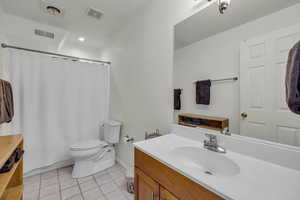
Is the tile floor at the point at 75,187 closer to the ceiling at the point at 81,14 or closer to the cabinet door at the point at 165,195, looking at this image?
the cabinet door at the point at 165,195

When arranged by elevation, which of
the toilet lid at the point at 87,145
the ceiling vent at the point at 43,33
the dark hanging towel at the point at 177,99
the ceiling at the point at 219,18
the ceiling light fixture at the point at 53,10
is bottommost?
the toilet lid at the point at 87,145

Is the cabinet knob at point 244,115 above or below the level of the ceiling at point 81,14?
below

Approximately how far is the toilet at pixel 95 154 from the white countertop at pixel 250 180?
4.52ft

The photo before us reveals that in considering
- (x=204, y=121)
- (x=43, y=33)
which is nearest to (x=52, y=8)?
(x=43, y=33)

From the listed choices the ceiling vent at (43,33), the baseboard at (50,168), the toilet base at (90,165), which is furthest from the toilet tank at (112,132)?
the ceiling vent at (43,33)

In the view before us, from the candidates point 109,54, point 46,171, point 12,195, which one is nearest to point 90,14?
point 109,54

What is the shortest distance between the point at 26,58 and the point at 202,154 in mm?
2441

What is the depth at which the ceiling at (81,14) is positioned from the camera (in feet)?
5.21

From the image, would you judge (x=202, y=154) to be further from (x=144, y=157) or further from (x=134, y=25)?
(x=134, y=25)

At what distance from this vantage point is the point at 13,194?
1.13m

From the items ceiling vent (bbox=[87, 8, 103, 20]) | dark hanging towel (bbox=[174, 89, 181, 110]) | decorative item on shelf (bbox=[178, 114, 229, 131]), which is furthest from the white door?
ceiling vent (bbox=[87, 8, 103, 20])

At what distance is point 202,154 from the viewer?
0.92 meters

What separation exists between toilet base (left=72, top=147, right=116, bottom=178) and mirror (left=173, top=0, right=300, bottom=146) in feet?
5.38

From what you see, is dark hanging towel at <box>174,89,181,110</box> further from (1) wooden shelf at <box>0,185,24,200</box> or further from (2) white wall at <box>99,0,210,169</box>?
(1) wooden shelf at <box>0,185,24,200</box>
